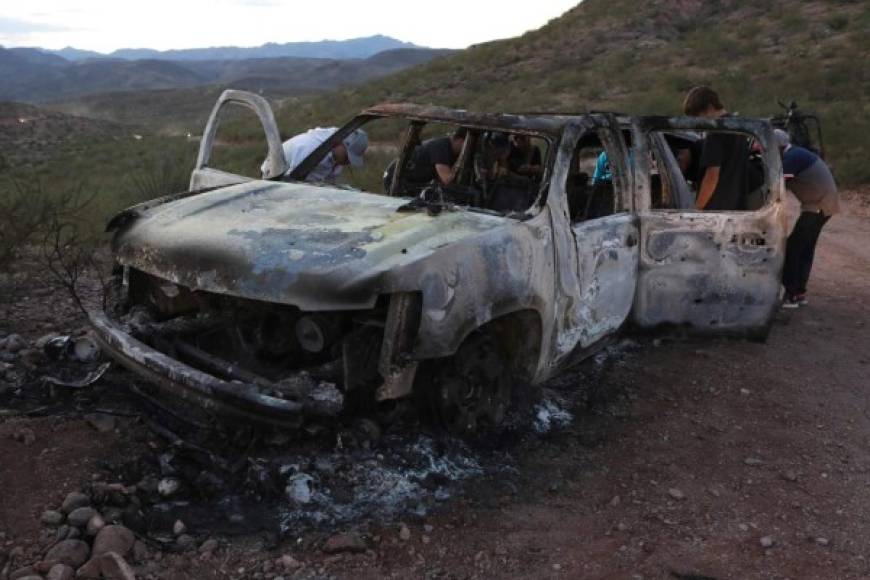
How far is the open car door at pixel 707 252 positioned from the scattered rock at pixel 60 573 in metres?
3.41

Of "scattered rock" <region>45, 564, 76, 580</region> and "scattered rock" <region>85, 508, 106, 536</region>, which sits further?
"scattered rock" <region>85, 508, 106, 536</region>

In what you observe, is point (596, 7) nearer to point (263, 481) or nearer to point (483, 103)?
point (483, 103)

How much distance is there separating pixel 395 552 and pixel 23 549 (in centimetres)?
133

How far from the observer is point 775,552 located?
3.34 metres

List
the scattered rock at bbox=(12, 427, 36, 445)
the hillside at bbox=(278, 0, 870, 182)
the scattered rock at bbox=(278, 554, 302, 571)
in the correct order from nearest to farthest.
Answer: the scattered rock at bbox=(278, 554, 302, 571) < the scattered rock at bbox=(12, 427, 36, 445) < the hillside at bbox=(278, 0, 870, 182)

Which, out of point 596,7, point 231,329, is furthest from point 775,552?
point 596,7

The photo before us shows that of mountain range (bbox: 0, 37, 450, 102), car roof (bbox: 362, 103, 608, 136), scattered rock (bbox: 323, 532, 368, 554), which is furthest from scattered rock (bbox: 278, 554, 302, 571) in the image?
mountain range (bbox: 0, 37, 450, 102)

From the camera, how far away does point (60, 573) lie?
2.78 meters

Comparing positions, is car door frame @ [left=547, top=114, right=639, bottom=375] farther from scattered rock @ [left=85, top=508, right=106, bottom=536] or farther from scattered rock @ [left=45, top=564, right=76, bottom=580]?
scattered rock @ [left=45, top=564, right=76, bottom=580]

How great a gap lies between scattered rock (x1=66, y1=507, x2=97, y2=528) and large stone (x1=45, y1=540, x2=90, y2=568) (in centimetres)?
15

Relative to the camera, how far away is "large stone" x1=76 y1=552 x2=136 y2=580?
2.81 meters

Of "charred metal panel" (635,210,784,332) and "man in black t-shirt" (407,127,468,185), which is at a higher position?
"man in black t-shirt" (407,127,468,185)

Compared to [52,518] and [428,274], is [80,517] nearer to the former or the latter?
[52,518]

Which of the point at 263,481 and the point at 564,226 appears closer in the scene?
the point at 263,481
